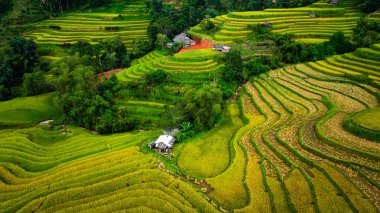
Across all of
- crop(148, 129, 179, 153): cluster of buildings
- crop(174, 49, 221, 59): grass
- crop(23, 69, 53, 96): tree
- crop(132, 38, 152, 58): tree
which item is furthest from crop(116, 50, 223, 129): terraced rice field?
crop(23, 69, 53, 96): tree

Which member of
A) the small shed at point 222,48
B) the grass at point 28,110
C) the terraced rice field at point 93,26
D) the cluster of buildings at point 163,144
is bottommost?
the grass at point 28,110

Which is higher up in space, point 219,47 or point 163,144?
point 219,47

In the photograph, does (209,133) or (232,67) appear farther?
(232,67)

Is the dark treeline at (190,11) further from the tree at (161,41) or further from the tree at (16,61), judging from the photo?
the tree at (16,61)

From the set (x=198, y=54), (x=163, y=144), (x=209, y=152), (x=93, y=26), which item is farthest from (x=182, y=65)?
(x=93, y=26)

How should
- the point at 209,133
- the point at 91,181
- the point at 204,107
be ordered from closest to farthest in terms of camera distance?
1. the point at 91,181
2. the point at 209,133
3. the point at 204,107

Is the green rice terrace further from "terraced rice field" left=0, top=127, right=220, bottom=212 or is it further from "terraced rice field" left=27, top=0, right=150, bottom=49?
"terraced rice field" left=27, top=0, right=150, bottom=49

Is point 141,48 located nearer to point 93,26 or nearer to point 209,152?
point 93,26

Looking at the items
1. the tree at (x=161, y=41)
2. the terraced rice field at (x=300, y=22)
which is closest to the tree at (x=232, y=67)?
the terraced rice field at (x=300, y=22)
